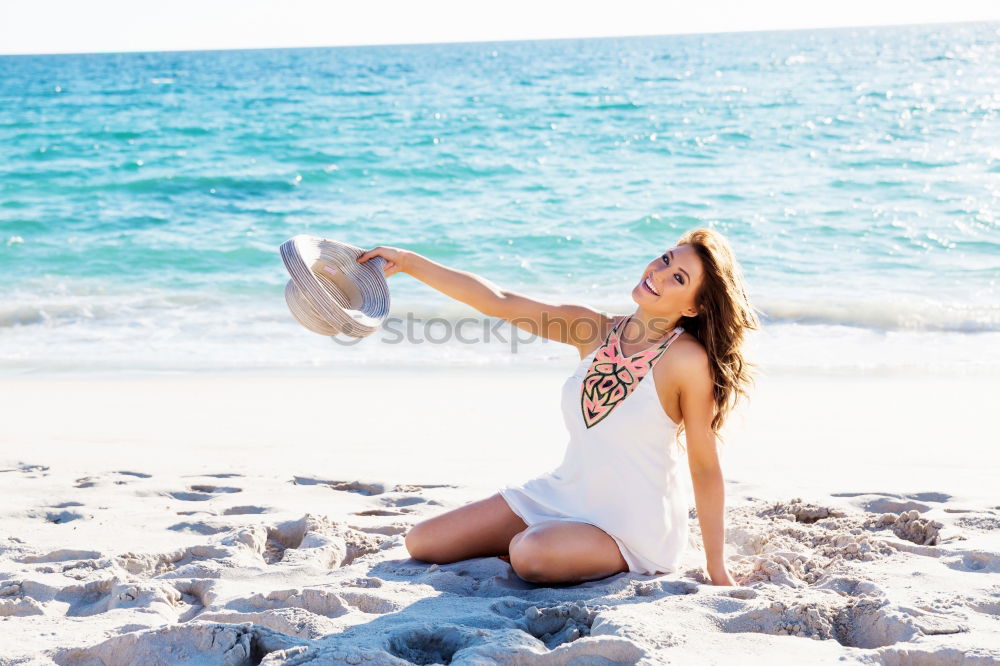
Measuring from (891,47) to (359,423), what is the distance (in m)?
39.2

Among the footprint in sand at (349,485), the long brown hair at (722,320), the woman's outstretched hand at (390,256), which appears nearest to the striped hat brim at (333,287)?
the woman's outstretched hand at (390,256)

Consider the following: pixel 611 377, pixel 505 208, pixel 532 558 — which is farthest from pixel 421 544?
pixel 505 208

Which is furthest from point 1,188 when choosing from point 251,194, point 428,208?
point 428,208

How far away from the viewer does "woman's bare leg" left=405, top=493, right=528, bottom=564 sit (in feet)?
11.2

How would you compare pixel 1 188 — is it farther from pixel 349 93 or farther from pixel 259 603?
pixel 259 603

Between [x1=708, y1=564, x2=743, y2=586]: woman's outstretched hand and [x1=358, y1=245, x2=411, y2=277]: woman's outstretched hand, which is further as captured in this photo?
[x1=358, y1=245, x2=411, y2=277]: woman's outstretched hand

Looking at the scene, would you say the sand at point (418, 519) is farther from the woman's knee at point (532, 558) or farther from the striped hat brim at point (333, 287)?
the striped hat brim at point (333, 287)

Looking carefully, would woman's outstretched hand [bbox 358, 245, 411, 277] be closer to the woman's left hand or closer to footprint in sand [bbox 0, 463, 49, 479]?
the woman's left hand

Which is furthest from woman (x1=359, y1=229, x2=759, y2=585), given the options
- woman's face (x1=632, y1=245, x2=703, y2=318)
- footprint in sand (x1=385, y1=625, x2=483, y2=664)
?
footprint in sand (x1=385, y1=625, x2=483, y2=664)

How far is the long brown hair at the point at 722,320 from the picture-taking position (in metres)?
3.18

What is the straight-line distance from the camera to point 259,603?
9.55ft

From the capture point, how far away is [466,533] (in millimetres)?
3428

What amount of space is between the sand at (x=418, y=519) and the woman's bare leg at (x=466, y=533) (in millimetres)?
72

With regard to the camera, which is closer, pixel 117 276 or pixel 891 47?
pixel 117 276
